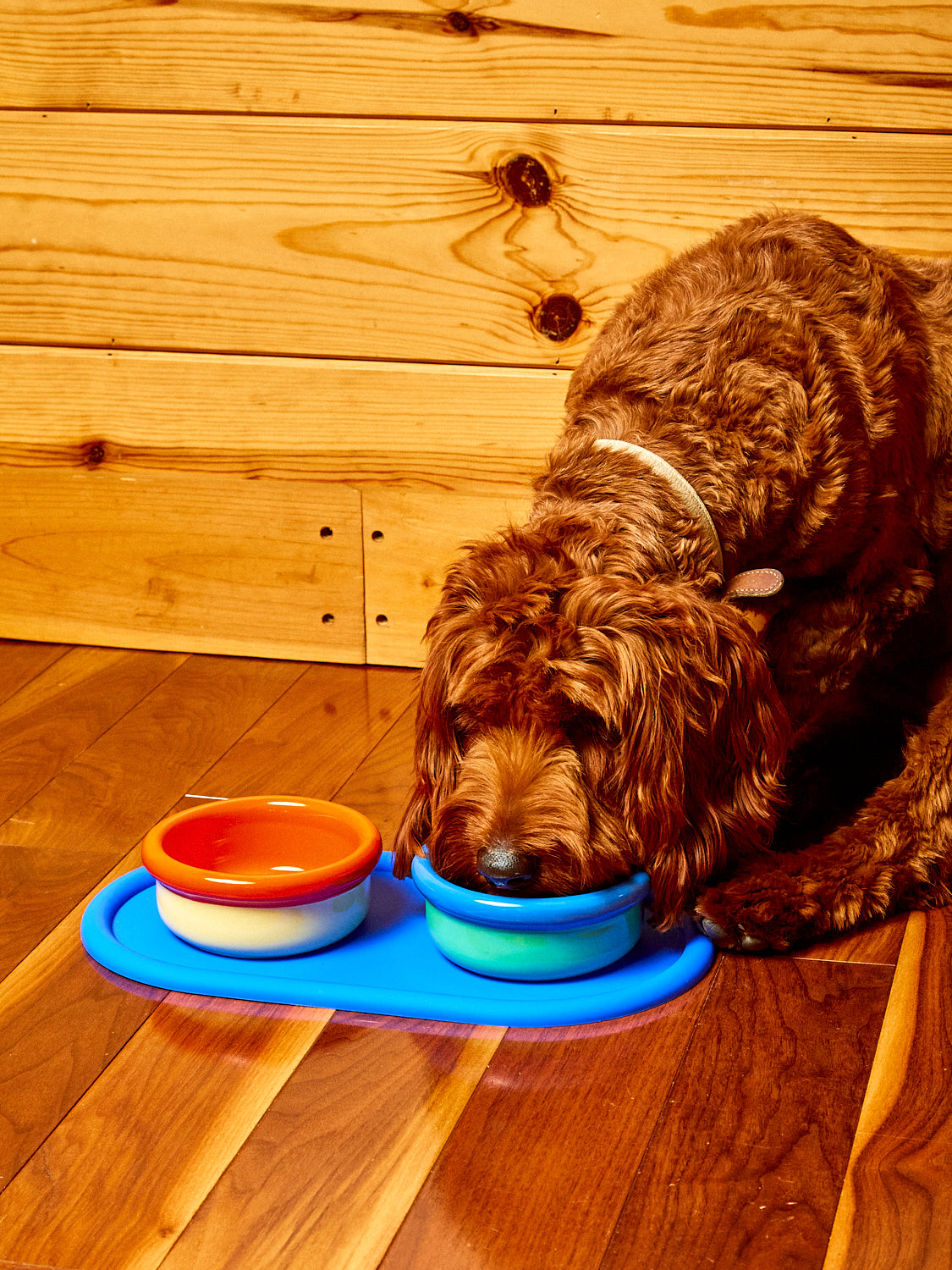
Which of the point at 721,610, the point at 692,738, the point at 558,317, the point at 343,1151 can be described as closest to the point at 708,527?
the point at 721,610

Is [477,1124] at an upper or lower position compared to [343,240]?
lower

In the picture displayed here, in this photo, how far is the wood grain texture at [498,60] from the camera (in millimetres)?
3049

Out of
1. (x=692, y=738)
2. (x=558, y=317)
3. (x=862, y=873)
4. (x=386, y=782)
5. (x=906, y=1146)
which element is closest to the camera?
(x=906, y=1146)

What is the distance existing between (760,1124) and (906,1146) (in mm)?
190

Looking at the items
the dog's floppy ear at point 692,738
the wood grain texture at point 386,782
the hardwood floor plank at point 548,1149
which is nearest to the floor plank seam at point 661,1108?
the hardwood floor plank at point 548,1149

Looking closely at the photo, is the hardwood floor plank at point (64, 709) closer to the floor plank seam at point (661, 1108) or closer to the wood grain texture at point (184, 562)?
the wood grain texture at point (184, 562)

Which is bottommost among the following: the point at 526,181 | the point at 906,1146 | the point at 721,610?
the point at 906,1146

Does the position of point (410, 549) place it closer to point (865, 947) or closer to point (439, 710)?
point (439, 710)

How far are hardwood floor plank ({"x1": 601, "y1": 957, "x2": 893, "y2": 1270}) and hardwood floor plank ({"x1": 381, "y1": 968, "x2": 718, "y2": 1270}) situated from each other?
3cm

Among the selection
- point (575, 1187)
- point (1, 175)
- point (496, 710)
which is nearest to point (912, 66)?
point (496, 710)

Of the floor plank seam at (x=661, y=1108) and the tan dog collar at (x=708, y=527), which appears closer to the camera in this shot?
the floor plank seam at (x=661, y=1108)

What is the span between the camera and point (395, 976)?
2166 mm

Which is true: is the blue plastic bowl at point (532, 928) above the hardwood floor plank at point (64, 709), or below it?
above

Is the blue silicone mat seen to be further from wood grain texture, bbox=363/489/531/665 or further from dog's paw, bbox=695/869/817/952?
wood grain texture, bbox=363/489/531/665
